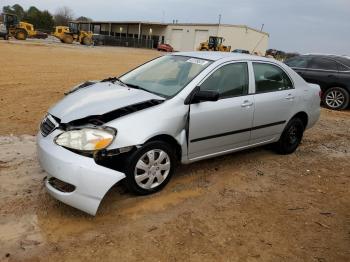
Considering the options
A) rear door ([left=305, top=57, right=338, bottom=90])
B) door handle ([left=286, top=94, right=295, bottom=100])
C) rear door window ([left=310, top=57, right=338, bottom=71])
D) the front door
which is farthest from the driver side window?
rear door window ([left=310, top=57, right=338, bottom=71])

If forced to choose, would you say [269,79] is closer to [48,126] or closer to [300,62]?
[48,126]

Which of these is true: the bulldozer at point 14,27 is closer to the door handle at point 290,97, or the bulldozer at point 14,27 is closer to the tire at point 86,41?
the tire at point 86,41

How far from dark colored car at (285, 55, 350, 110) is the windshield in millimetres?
7175

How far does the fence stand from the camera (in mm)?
56162

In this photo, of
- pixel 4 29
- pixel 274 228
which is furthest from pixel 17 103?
pixel 4 29

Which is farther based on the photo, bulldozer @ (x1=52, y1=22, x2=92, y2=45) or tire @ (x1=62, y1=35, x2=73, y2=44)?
bulldozer @ (x1=52, y1=22, x2=92, y2=45)

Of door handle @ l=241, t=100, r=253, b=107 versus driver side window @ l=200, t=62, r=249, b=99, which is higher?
driver side window @ l=200, t=62, r=249, b=99

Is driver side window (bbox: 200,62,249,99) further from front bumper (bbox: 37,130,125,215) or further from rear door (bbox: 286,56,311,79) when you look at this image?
rear door (bbox: 286,56,311,79)

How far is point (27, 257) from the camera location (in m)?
3.12

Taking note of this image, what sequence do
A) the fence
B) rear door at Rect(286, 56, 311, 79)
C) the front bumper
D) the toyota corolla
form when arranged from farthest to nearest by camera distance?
the fence → rear door at Rect(286, 56, 311, 79) → the toyota corolla → the front bumper

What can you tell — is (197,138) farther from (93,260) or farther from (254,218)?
(93,260)

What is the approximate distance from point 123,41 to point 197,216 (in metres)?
58.9

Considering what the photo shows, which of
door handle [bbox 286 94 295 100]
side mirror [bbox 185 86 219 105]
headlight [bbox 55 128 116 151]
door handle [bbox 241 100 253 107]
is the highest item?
side mirror [bbox 185 86 219 105]

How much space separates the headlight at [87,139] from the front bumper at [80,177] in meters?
0.08
